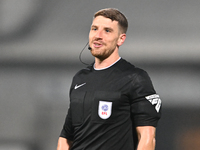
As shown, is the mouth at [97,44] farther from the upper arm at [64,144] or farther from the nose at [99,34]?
the upper arm at [64,144]

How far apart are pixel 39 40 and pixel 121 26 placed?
0.92 metres

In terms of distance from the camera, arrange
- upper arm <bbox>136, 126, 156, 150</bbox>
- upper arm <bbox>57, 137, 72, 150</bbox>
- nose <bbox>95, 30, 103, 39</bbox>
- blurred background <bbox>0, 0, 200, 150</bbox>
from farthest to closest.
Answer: blurred background <bbox>0, 0, 200, 150</bbox> → upper arm <bbox>57, 137, 72, 150</bbox> → nose <bbox>95, 30, 103, 39</bbox> → upper arm <bbox>136, 126, 156, 150</bbox>

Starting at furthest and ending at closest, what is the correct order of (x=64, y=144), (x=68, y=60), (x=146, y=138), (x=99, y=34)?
(x=68, y=60) → (x=64, y=144) → (x=99, y=34) → (x=146, y=138)

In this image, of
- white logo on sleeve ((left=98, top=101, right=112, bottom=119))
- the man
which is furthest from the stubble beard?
white logo on sleeve ((left=98, top=101, right=112, bottom=119))

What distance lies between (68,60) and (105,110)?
2.88 feet

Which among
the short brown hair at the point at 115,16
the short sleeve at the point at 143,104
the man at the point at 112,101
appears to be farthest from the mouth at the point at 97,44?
the short sleeve at the point at 143,104

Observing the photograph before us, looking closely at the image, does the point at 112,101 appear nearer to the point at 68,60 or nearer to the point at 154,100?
the point at 154,100

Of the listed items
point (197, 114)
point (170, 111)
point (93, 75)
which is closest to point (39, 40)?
point (93, 75)

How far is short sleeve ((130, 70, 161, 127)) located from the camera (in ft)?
4.63

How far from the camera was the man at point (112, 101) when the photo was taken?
1427 millimetres

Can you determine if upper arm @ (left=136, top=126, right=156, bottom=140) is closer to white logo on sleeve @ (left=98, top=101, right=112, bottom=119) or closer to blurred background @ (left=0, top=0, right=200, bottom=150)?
white logo on sleeve @ (left=98, top=101, right=112, bottom=119)

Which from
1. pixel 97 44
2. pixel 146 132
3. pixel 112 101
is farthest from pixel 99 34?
pixel 146 132

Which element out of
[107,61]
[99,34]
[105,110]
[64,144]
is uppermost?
[99,34]

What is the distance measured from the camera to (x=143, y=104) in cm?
143
